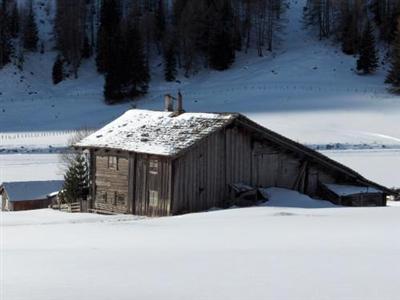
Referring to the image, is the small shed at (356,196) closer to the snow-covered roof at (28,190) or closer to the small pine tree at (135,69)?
the snow-covered roof at (28,190)

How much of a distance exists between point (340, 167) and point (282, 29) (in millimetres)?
60104

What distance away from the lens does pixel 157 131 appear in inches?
1093

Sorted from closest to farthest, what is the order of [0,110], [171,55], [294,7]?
[0,110] → [171,55] → [294,7]

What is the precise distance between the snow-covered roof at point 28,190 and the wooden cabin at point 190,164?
7.42 metres

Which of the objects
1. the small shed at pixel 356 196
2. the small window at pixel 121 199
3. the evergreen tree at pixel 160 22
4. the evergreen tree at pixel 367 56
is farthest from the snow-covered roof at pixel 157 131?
the evergreen tree at pixel 160 22

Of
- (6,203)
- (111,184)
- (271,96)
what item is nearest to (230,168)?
(111,184)

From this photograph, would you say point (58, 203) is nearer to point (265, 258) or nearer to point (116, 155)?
point (116, 155)

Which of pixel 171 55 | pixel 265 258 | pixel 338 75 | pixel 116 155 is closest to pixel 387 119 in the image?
pixel 338 75

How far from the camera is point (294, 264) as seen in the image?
33.6 feet

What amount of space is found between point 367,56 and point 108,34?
93.1ft

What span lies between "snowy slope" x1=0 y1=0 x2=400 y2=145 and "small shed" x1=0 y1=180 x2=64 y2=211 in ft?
70.4

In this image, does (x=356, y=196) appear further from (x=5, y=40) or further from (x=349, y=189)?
(x=5, y=40)

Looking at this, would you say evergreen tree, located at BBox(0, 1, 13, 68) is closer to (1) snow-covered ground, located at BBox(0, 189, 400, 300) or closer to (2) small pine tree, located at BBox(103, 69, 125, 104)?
(2) small pine tree, located at BBox(103, 69, 125, 104)

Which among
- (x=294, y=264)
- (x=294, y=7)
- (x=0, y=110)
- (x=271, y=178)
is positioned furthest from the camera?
(x=294, y=7)
